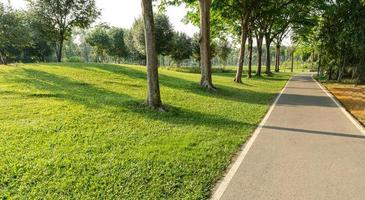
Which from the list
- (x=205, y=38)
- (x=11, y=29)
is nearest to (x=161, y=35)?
(x=11, y=29)

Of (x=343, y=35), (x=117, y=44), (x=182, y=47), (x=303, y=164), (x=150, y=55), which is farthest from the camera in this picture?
(x=117, y=44)

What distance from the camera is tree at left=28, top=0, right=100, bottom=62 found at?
128ft

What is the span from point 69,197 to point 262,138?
18.8 feet

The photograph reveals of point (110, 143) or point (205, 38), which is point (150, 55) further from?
point (205, 38)

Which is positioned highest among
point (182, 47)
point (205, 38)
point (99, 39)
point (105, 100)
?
point (99, 39)

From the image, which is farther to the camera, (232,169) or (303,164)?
(303,164)

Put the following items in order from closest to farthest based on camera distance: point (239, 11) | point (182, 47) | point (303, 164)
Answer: point (303, 164), point (239, 11), point (182, 47)

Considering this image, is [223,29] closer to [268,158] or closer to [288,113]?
[288,113]

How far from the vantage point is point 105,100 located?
13078 millimetres

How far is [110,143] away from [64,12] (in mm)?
35877

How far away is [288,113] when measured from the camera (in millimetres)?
13461

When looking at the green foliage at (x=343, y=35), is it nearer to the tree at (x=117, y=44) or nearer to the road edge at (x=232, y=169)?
the road edge at (x=232, y=169)

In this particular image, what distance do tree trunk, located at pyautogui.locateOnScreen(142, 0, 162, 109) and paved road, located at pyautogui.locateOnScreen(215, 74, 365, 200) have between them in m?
4.21

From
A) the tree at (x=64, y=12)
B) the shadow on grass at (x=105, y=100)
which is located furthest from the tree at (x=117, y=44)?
the shadow on grass at (x=105, y=100)
